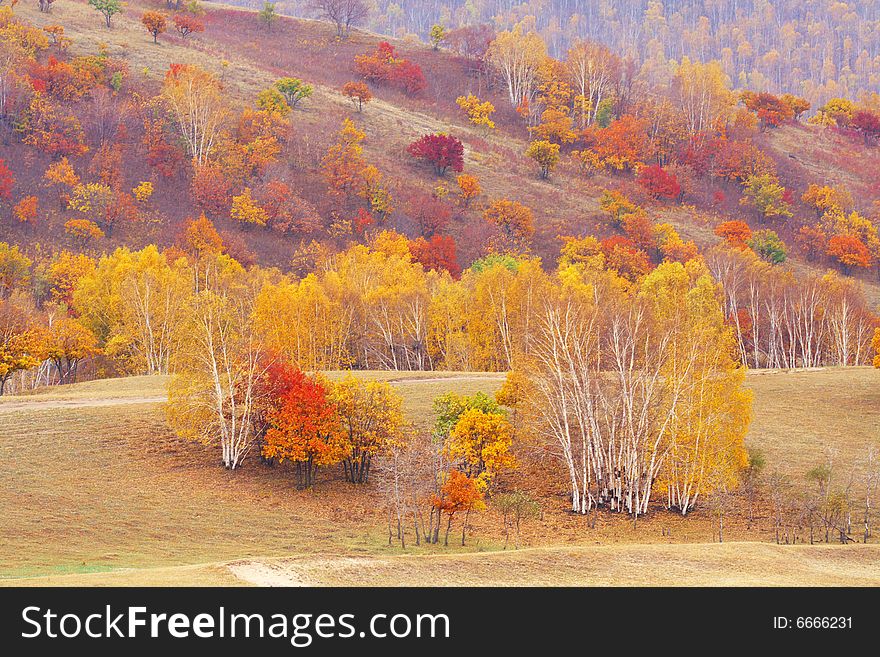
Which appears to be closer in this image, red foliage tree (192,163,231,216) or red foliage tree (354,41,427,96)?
red foliage tree (192,163,231,216)

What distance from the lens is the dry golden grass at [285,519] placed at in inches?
1067

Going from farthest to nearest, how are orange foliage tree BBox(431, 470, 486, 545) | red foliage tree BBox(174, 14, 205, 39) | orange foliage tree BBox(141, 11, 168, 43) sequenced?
red foliage tree BBox(174, 14, 205, 39)
orange foliage tree BBox(141, 11, 168, 43)
orange foliage tree BBox(431, 470, 486, 545)

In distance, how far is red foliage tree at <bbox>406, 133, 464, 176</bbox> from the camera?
155375 millimetres

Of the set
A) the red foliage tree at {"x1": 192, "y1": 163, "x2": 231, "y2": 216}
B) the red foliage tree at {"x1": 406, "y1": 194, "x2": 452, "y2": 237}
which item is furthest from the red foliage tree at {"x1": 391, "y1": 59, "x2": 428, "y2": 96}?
the red foliage tree at {"x1": 192, "y1": 163, "x2": 231, "y2": 216}

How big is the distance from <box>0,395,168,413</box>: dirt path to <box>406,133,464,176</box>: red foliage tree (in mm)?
99064

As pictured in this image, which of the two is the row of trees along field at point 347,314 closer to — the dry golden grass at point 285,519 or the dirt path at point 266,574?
the dry golden grass at point 285,519

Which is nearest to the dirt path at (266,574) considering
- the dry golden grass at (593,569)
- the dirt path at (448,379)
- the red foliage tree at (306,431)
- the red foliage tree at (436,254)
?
the dry golden grass at (593,569)

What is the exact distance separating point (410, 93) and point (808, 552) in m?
167

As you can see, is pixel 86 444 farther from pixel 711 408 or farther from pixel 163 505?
pixel 711 408

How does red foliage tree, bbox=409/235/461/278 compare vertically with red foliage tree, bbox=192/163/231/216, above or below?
below

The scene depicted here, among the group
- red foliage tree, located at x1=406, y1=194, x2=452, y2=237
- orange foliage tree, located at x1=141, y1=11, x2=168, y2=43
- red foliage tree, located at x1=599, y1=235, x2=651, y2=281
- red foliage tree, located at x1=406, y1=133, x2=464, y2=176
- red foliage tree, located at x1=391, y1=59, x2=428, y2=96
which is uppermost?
orange foliage tree, located at x1=141, y1=11, x2=168, y2=43

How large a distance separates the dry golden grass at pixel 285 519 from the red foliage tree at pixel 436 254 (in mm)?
55759

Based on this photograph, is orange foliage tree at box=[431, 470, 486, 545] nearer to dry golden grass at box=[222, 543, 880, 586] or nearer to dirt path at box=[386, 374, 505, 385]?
dry golden grass at box=[222, 543, 880, 586]

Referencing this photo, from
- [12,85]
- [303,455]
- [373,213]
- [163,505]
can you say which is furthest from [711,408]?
[12,85]
